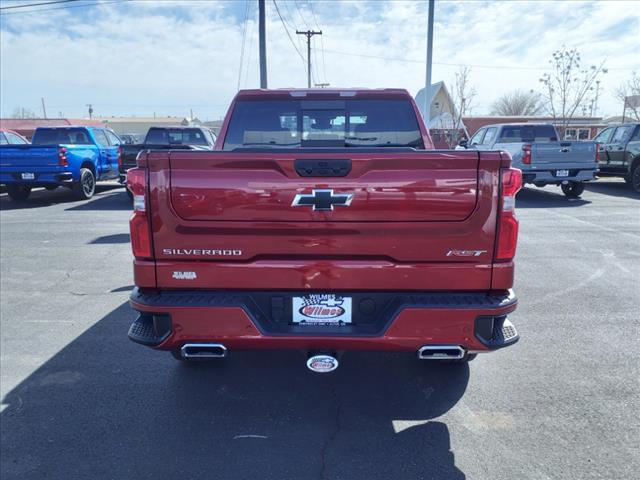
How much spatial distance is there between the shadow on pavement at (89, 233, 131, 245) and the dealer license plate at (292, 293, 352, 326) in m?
6.45

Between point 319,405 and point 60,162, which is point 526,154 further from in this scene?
→ point 60,162

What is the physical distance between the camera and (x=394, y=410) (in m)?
3.28

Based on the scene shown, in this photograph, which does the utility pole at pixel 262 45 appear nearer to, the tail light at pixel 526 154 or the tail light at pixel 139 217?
the tail light at pixel 526 154

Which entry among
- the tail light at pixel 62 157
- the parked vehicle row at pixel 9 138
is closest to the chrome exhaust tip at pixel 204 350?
the tail light at pixel 62 157

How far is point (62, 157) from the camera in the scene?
12.5 m

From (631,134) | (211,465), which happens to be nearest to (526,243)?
(211,465)

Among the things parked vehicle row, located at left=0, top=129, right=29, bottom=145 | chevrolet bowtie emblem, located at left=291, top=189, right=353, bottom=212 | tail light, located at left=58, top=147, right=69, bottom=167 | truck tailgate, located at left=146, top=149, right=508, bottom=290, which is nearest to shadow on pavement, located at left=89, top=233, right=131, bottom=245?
tail light, located at left=58, top=147, right=69, bottom=167

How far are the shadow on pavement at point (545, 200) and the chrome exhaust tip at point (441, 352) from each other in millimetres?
10506

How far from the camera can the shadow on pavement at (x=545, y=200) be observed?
1243cm

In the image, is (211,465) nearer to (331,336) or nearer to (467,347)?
(331,336)

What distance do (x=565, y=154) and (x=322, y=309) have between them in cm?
1186

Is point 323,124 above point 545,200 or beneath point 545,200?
above

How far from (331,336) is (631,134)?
51.5 feet

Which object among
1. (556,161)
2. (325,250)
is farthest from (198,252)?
(556,161)
